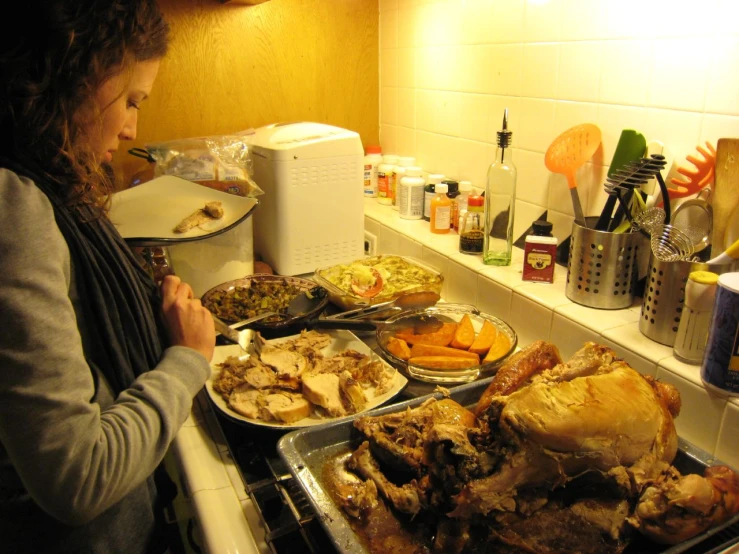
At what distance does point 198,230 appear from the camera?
4.20 ft

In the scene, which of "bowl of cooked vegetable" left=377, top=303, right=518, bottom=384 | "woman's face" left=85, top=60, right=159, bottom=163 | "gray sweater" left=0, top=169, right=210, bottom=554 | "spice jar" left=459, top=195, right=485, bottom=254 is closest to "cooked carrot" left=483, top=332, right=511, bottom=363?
"bowl of cooked vegetable" left=377, top=303, right=518, bottom=384

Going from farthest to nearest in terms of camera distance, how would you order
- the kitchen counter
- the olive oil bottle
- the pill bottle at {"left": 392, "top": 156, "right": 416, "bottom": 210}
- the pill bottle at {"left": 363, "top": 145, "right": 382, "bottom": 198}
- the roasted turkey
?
1. the pill bottle at {"left": 363, "top": 145, "right": 382, "bottom": 198}
2. the pill bottle at {"left": 392, "top": 156, "right": 416, "bottom": 210}
3. the olive oil bottle
4. the kitchen counter
5. the roasted turkey

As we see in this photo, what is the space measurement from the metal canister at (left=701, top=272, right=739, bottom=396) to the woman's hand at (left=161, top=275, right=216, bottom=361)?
28.0 inches

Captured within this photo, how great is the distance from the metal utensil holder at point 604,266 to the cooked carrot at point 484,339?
178 millimetres

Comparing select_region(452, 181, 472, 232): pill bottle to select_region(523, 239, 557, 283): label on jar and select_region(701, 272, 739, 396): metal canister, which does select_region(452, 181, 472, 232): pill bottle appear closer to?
select_region(523, 239, 557, 283): label on jar

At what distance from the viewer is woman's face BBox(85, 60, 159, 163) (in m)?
0.66

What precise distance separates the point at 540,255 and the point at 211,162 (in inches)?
31.8

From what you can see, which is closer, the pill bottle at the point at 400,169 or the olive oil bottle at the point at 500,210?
the olive oil bottle at the point at 500,210

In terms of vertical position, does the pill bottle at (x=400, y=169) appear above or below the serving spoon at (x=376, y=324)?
above

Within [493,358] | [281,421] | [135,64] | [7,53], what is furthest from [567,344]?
[7,53]

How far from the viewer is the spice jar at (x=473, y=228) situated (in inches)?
57.6

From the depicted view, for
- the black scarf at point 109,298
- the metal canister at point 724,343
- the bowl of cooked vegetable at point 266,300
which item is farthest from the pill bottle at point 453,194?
the black scarf at point 109,298

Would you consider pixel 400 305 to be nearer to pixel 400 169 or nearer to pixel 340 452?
pixel 340 452

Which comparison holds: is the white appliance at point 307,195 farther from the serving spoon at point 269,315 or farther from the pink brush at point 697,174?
the pink brush at point 697,174
